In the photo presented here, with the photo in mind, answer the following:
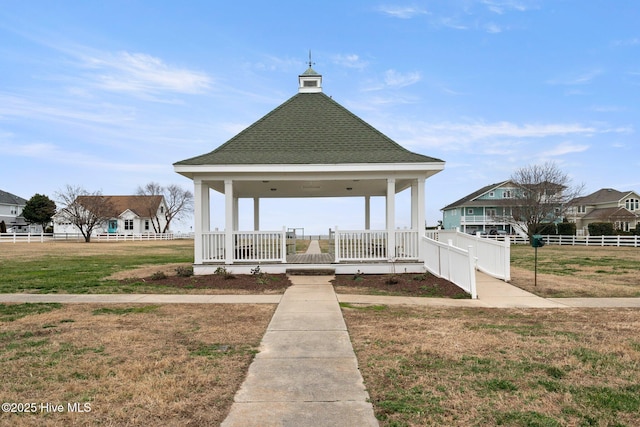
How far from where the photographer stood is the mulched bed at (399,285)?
9.97m

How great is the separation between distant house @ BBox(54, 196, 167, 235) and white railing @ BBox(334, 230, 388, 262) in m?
55.9

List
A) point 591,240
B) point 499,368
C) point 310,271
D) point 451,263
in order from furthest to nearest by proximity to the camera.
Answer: point 591,240 → point 310,271 → point 451,263 → point 499,368

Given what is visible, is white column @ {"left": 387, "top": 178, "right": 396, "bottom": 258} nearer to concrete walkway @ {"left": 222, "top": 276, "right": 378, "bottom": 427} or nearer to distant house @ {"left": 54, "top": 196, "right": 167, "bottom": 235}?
concrete walkway @ {"left": 222, "top": 276, "right": 378, "bottom": 427}

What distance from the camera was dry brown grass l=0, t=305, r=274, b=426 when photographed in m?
3.57

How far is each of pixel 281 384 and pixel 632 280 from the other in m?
13.0

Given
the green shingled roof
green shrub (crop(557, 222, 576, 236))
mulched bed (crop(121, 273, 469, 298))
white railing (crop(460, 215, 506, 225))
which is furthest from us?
white railing (crop(460, 215, 506, 225))

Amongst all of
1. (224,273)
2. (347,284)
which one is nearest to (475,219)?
(347,284)

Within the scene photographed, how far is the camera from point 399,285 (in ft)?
36.3

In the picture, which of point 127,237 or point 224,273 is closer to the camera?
point 224,273

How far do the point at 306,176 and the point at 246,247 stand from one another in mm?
2850

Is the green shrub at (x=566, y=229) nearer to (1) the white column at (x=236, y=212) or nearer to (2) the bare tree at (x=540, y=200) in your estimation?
(2) the bare tree at (x=540, y=200)

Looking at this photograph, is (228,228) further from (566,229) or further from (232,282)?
(566,229)

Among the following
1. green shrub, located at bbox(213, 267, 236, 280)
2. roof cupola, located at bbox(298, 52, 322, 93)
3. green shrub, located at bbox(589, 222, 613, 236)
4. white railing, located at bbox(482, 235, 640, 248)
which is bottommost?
white railing, located at bbox(482, 235, 640, 248)

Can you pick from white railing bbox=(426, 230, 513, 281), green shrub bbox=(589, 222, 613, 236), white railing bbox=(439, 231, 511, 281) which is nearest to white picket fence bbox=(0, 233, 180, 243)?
white railing bbox=(426, 230, 513, 281)
